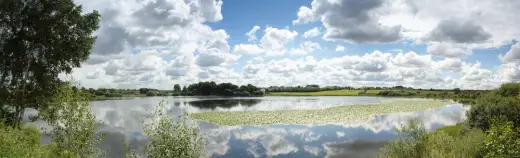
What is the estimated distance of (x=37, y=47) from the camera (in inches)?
1054

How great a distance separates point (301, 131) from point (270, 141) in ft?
22.9

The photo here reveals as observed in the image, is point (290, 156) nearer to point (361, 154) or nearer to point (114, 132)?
point (361, 154)

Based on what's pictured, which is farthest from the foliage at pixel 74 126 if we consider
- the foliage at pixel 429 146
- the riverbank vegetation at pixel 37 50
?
the foliage at pixel 429 146

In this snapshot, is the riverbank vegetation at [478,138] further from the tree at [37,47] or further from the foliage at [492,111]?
the tree at [37,47]

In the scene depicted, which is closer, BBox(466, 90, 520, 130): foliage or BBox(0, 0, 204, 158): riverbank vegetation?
BBox(466, 90, 520, 130): foliage

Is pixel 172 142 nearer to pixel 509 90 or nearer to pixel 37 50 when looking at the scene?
pixel 37 50

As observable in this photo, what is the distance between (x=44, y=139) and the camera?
3028 cm

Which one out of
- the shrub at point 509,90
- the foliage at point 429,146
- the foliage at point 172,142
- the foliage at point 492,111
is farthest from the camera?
the shrub at point 509,90

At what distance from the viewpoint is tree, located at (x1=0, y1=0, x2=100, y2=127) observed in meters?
25.5

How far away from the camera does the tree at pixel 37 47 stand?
25.5 m

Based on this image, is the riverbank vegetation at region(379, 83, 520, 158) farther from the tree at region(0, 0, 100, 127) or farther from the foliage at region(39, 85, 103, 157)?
the tree at region(0, 0, 100, 127)

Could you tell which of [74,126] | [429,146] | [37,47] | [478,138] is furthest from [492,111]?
[37,47]

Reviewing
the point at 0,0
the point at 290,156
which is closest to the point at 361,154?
the point at 290,156

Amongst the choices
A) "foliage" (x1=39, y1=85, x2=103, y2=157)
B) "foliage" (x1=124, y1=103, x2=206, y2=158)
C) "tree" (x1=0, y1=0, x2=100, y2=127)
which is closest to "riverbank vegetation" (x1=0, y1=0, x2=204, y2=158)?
"tree" (x1=0, y1=0, x2=100, y2=127)
